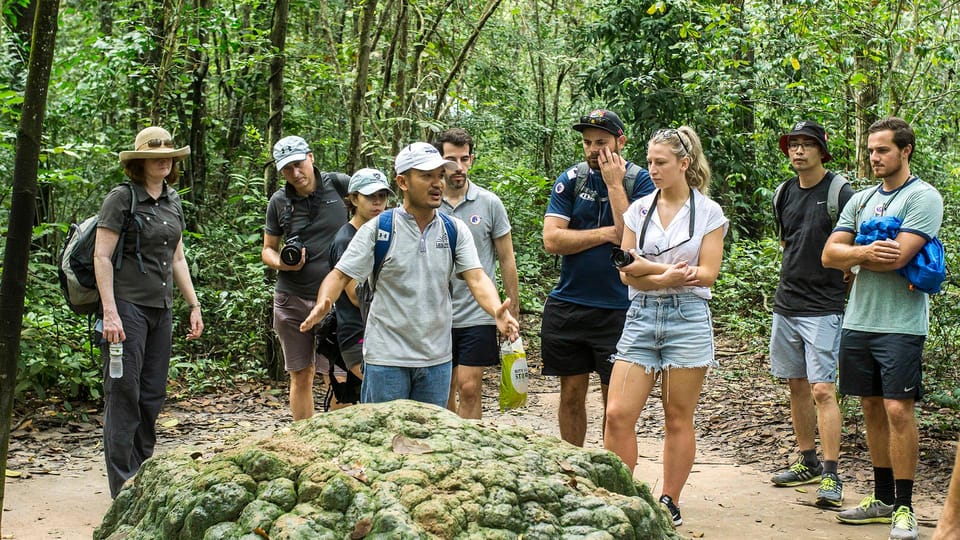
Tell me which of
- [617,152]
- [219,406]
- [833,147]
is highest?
[833,147]

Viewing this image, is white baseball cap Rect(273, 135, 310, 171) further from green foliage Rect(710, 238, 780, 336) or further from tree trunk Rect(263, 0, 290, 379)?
green foliage Rect(710, 238, 780, 336)

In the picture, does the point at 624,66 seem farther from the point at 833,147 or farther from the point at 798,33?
the point at 798,33

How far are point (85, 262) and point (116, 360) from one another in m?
0.62

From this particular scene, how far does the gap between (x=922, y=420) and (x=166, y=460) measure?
6098 millimetres

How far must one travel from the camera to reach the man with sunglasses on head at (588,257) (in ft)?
18.6

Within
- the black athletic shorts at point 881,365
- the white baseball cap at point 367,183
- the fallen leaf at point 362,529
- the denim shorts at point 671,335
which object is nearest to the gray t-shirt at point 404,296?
the denim shorts at point 671,335

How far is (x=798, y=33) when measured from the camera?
365 inches

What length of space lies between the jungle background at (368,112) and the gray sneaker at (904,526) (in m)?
1.53

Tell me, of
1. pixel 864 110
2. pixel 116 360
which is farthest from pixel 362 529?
pixel 864 110

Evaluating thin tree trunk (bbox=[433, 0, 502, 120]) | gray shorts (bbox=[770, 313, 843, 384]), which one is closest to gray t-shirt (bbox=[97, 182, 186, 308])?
gray shorts (bbox=[770, 313, 843, 384])

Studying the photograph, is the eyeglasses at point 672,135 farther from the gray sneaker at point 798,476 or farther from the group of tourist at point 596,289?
the gray sneaker at point 798,476

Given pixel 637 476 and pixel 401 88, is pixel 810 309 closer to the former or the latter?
pixel 637 476

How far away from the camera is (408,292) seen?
477cm

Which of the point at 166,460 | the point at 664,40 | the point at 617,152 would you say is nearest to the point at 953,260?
the point at 617,152
